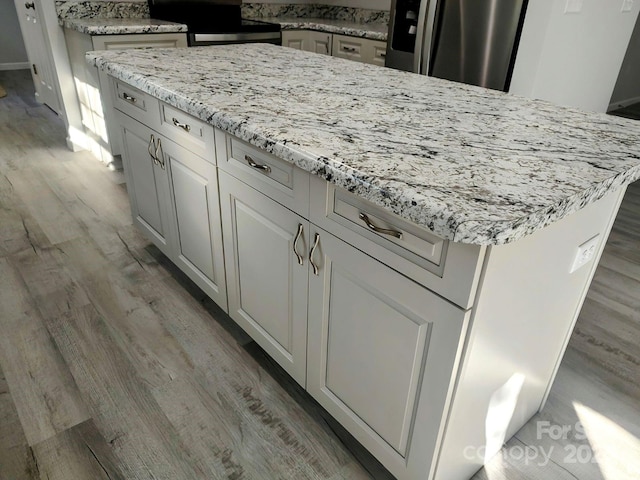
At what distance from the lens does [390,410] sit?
3.99 ft

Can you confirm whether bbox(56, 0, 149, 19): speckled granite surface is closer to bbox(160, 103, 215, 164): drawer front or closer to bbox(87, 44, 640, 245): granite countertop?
bbox(87, 44, 640, 245): granite countertop

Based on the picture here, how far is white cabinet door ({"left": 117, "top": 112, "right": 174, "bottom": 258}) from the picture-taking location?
200 cm

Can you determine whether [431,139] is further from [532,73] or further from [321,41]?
[321,41]

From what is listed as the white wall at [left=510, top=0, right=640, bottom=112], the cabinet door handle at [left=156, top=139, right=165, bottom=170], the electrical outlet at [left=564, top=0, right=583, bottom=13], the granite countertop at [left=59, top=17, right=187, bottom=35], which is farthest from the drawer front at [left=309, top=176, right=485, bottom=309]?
the granite countertop at [left=59, top=17, right=187, bottom=35]

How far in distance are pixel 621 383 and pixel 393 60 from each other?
8.17ft

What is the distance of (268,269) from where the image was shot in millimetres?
1506

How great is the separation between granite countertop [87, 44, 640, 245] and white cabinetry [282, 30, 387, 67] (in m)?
1.79

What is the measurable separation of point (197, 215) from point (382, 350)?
982 millimetres

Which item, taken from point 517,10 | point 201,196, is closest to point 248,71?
point 201,196

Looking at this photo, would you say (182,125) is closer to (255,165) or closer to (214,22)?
(255,165)

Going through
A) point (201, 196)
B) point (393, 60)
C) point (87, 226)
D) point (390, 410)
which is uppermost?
point (393, 60)

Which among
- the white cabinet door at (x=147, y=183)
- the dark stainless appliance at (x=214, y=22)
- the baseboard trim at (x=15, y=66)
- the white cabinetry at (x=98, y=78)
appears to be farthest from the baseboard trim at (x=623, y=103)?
the baseboard trim at (x=15, y=66)

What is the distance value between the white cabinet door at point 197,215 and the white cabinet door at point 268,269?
0.22 feet

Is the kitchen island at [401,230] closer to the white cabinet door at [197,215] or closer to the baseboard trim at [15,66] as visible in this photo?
the white cabinet door at [197,215]
